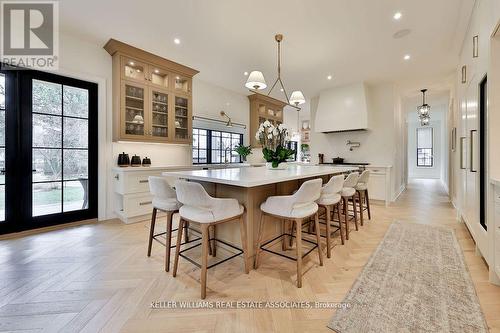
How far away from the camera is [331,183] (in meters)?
2.36

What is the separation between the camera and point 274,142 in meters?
2.91

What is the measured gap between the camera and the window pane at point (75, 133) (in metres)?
3.39

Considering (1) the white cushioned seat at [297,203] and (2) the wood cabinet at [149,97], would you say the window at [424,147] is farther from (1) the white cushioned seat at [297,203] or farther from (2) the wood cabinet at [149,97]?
(1) the white cushioned seat at [297,203]

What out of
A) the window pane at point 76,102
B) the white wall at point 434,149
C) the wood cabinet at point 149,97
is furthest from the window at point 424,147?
the window pane at point 76,102

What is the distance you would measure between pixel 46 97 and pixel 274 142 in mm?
3352

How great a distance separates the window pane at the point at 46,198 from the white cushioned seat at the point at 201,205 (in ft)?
9.04

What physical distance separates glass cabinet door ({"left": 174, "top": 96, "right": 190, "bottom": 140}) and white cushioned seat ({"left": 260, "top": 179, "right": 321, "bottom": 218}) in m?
3.03

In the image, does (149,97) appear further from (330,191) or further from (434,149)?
(434,149)

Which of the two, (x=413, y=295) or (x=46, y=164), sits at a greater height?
(x=46, y=164)

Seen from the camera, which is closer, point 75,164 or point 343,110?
point 75,164

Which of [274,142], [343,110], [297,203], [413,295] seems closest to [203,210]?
[297,203]

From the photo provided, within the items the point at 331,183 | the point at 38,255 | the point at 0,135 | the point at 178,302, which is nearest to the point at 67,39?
the point at 0,135

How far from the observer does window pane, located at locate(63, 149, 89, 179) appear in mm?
3398

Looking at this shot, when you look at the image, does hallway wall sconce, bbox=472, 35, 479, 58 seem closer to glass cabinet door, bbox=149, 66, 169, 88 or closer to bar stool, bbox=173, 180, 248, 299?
bar stool, bbox=173, 180, 248, 299
